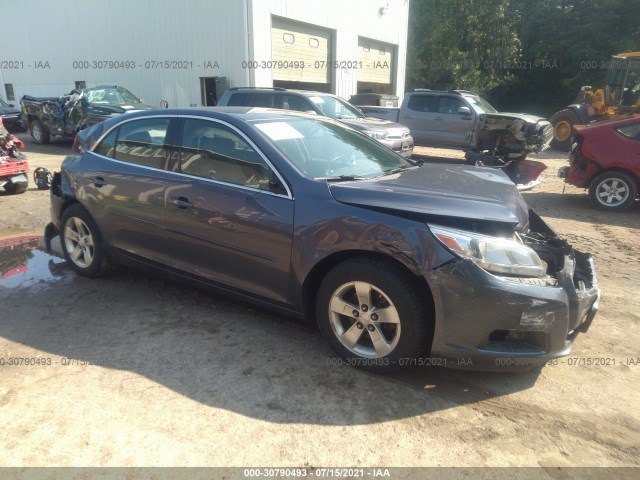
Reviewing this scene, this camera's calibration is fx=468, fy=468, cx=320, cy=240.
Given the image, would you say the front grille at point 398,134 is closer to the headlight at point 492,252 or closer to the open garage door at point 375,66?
the headlight at point 492,252

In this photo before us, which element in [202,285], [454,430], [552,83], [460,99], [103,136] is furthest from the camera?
[552,83]

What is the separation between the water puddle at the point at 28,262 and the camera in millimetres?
4598

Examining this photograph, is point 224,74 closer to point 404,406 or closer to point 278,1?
point 278,1

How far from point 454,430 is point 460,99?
37.8 ft

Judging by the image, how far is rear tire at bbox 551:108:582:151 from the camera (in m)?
15.6

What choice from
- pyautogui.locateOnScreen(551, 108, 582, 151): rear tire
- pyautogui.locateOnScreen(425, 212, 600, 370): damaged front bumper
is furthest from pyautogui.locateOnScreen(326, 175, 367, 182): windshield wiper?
pyautogui.locateOnScreen(551, 108, 582, 151): rear tire

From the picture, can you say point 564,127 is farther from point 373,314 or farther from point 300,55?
point 373,314

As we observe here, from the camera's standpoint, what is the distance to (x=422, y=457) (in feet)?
7.78

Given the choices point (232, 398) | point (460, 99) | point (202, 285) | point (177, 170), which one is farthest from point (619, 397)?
point (460, 99)

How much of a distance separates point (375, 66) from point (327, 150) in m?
19.2

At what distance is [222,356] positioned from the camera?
325cm

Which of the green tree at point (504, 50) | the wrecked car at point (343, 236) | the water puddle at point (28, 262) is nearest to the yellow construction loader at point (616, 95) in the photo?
the green tree at point (504, 50)

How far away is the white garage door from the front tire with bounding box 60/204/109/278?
1233 cm

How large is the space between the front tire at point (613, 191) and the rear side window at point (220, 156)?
21.9 feet
